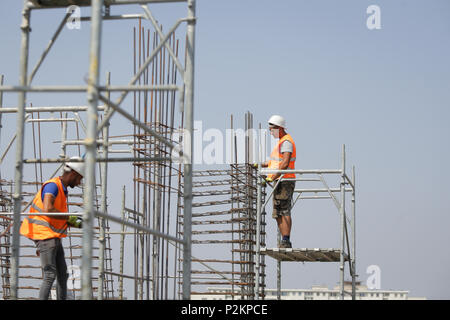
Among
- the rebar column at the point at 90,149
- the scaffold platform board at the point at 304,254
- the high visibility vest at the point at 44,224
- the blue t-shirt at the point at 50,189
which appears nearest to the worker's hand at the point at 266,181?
the scaffold platform board at the point at 304,254

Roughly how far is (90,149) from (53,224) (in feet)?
12.0

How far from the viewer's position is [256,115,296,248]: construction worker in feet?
38.8

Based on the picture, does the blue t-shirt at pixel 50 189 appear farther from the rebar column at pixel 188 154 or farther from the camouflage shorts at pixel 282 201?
the camouflage shorts at pixel 282 201

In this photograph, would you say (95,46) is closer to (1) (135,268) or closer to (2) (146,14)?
(2) (146,14)

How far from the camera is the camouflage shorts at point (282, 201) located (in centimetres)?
1190

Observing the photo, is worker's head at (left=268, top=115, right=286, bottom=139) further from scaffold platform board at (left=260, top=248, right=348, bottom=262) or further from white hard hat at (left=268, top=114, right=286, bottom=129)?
scaffold platform board at (left=260, top=248, right=348, bottom=262)

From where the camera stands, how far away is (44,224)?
8.84m

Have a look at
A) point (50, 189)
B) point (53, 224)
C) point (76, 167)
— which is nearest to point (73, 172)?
point (76, 167)

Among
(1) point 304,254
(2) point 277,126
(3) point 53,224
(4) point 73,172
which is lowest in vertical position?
(1) point 304,254

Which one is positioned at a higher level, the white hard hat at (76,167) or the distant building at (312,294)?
the white hard hat at (76,167)

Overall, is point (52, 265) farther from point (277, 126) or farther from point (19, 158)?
point (277, 126)

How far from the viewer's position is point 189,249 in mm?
7453
